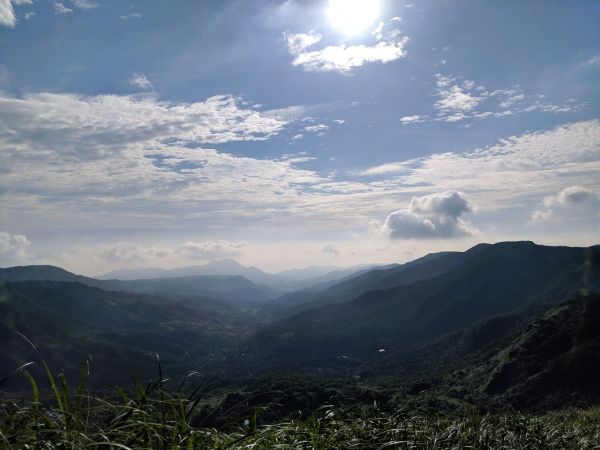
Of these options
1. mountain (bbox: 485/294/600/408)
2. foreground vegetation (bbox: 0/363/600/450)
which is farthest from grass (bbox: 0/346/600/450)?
mountain (bbox: 485/294/600/408)

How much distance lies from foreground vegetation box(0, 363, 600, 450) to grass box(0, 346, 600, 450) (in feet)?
0.04

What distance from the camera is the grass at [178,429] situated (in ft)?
13.3

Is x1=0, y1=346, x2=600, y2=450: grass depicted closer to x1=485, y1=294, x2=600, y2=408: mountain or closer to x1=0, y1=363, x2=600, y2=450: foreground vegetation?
x1=0, y1=363, x2=600, y2=450: foreground vegetation

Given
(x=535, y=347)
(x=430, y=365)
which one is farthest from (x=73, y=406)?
(x=430, y=365)

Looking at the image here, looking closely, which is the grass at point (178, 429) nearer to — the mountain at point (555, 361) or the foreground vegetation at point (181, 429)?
the foreground vegetation at point (181, 429)

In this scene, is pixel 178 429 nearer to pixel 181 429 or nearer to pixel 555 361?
pixel 181 429

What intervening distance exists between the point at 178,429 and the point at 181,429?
0.27 m

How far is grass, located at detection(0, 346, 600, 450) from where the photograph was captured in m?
4.05

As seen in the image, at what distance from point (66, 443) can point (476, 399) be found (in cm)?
11052

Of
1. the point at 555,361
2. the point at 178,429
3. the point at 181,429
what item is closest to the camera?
the point at 181,429

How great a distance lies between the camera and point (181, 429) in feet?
16.4

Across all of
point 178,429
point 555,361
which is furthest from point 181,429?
point 555,361

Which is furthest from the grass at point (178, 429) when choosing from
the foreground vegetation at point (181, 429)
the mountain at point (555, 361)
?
the mountain at point (555, 361)

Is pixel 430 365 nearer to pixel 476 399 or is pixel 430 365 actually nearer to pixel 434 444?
pixel 476 399
